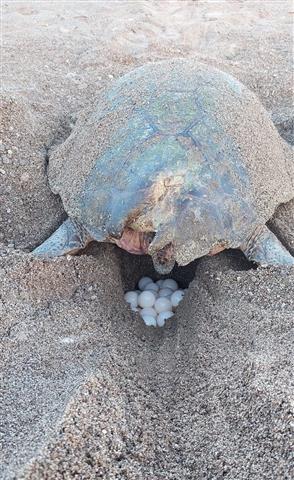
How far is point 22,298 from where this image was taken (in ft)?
6.94

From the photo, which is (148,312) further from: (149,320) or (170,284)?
(170,284)

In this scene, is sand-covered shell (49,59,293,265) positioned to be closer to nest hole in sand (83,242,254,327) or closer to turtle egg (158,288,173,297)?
nest hole in sand (83,242,254,327)

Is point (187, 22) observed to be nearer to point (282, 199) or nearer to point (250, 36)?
point (250, 36)

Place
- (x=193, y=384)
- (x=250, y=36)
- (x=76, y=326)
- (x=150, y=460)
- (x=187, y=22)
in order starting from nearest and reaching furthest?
(x=150, y=460), (x=193, y=384), (x=76, y=326), (x=250, y=36), (x=187, y=22)

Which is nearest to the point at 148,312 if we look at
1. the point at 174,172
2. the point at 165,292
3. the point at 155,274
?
the point at 165,292

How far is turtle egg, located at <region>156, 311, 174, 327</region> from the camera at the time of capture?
2398 millimetres

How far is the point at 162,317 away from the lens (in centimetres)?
243

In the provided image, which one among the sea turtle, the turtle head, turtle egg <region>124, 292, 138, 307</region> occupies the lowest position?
turtle egg <region>124, 292, 138, 307</region>

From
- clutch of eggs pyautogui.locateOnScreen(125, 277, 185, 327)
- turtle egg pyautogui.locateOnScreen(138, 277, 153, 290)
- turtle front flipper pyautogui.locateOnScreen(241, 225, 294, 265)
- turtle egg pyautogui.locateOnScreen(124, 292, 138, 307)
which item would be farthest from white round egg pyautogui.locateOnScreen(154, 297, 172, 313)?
turtle front flipper pyautogui.locateOnScreen(241, 225, 294, 265)

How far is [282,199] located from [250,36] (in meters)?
2.42

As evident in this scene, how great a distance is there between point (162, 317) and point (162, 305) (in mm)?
84

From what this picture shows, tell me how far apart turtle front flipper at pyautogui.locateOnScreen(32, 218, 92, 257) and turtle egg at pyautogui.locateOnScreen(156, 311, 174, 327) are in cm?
47

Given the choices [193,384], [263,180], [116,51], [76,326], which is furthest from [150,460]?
[116,51]

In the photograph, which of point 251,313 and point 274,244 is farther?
point 274,244
